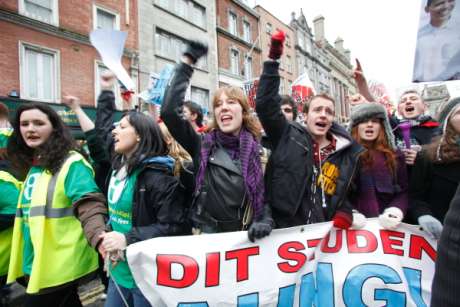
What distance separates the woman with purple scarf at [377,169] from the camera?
7.72ft

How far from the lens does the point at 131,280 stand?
1.93 metres

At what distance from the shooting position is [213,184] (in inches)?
73.9

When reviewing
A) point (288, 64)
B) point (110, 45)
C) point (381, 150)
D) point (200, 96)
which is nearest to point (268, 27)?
point (288, 64)

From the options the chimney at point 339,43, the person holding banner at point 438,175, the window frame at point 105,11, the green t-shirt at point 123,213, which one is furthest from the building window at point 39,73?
the chimney at point 339,43

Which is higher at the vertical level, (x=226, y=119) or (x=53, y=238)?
(x=226, y=119)

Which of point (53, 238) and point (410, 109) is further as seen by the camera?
point (410, 109)

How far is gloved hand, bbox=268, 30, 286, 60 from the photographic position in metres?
1.90

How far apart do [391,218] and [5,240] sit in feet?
10.00

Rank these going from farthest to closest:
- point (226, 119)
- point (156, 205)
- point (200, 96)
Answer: point (200, 96) < point (226, 119) < point (156, 205)

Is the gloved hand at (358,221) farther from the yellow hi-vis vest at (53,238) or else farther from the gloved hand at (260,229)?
the yellow hi-vis vest at (53,238)

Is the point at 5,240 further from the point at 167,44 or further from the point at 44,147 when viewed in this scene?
the point at 167,44

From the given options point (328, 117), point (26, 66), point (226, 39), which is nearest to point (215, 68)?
point (226, 39)

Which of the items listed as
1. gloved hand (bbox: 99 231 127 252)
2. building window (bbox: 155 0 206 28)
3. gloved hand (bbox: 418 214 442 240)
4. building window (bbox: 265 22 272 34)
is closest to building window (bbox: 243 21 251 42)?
building window (bbox: 265 22 272 34)

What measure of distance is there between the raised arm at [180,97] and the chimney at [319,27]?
4076 centimetres
